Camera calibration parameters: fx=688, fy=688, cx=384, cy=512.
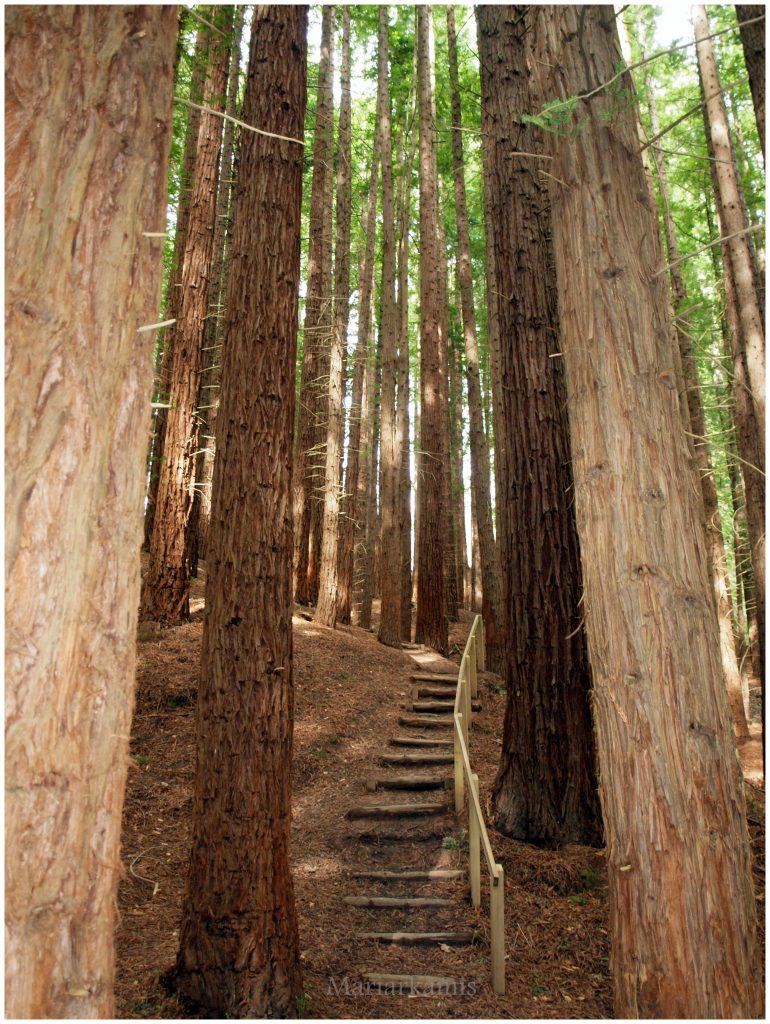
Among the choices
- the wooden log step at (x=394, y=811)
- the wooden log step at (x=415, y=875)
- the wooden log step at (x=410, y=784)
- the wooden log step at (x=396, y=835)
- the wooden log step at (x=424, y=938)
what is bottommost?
the wooden log step at (x=424, y=938)

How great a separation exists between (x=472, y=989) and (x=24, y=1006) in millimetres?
3603

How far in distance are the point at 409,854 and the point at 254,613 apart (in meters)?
3.44

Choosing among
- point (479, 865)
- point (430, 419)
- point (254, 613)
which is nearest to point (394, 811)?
point (479, 865)

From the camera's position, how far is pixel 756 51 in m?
3.33

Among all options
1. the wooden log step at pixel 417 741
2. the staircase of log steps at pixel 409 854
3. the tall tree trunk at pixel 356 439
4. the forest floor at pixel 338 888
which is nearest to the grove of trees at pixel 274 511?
the forest floor at pixel 338 888

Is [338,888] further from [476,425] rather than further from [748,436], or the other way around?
[476,425]

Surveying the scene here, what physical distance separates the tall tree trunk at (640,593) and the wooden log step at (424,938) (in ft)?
7.73

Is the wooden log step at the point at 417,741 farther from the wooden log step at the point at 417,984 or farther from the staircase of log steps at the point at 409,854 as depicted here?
the wooden log step at the point at 417,984

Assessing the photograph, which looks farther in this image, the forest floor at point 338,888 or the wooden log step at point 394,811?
the wooden log step at point 394,811

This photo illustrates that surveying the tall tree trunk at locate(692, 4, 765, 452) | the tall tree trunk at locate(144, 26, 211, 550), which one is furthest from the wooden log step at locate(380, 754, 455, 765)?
the tall tree trunk at locate(692, 4, 765, 452)

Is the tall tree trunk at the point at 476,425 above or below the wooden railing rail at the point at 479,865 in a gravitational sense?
above

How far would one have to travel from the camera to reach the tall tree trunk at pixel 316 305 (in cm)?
1366

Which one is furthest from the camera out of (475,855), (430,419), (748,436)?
(430,419)

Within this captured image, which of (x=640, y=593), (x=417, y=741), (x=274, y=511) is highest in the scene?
(x=274, y=511)
